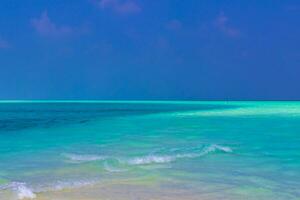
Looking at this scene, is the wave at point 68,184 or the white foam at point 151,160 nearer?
the wave at point 68,184

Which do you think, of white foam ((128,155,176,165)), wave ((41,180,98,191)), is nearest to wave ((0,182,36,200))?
wave ((41,180,98,191))

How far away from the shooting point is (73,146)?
494 inches

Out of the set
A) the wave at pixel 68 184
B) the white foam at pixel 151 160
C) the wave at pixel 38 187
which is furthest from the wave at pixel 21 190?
the white foam at pixel 151 160

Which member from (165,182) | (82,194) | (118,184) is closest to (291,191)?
(165,182)

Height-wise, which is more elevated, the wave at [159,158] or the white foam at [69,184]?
the white foam at [69,184]

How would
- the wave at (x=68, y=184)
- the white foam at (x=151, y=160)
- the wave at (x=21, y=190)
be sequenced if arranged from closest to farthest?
the wave at (x=21, y=190) < the wave at (x=68, y=184) < the white foam at (x=151, y=160)

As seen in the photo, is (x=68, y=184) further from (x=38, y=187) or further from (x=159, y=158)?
(x=159, y=158)

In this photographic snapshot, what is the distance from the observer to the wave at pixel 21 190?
5.53 meters

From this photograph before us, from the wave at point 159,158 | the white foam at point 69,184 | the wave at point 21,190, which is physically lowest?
the wave at point 159,158

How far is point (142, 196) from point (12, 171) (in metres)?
3.37

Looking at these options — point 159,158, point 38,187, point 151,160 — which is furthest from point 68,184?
point 159,158

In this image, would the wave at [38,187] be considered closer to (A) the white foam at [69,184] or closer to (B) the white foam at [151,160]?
(A) the white foam at [69,184]

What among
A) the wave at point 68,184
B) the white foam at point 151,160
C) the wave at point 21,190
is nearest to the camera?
the wave at point 21,190

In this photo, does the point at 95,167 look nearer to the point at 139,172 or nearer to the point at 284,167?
the point at 139,172
